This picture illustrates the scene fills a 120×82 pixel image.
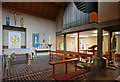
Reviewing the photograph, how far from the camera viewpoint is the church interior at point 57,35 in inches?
150

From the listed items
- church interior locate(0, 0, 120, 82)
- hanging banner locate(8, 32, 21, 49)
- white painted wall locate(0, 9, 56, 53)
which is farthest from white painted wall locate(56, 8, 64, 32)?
hanging banner locate(8, 32, 21, 49)

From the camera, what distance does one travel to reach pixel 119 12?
12.3 ft

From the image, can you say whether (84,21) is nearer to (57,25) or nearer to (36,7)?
(57,25)

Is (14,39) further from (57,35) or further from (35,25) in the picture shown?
(57,35)

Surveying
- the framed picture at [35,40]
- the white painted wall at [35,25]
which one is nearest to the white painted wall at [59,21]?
the white painted wall at [35,25]

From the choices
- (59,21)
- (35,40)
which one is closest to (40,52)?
(35,40)

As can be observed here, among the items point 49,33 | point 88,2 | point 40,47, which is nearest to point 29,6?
point 49,33

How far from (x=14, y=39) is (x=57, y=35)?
457 centimetres

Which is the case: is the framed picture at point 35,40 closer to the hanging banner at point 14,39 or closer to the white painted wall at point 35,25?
the white painted wall at point 35,25

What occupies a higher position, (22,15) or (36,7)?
(36,7)

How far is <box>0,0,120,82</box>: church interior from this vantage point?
382cm

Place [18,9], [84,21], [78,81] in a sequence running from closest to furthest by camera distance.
A: [78,81] < [84,21] < [18,9]

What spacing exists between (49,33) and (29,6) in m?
3.46

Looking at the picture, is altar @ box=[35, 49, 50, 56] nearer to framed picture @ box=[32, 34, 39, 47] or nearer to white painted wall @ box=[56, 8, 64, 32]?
framed picture @ box=[32, 34, 39, 47]
